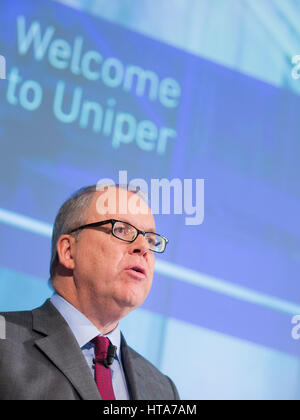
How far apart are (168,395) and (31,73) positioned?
1.62 metres

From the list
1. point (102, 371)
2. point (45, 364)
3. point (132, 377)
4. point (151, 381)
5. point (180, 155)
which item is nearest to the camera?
point (45, 364)

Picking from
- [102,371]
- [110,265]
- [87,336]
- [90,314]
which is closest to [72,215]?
[110,265]

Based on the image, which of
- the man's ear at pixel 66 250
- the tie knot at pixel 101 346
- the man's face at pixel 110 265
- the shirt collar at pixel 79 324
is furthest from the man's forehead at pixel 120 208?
the tie knot at pixel 101 346

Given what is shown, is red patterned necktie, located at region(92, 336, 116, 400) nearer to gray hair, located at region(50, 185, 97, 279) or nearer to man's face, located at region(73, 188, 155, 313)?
man's face, located at region(73, 188, 155, 313)

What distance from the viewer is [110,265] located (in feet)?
7.26

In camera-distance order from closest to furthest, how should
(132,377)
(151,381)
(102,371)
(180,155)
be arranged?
(102,371) → (132,377) → (151,381) → (180,155)

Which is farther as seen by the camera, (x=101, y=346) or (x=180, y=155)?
(x=180, y=155)

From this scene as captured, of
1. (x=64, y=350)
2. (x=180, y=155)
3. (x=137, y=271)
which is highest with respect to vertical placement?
(x=180, y=155)

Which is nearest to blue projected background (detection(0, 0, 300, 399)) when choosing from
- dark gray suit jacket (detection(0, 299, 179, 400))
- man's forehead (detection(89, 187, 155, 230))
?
man's forehead (detection(89, 187, 155, 230))

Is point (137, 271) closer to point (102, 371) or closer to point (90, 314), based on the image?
point (90, 314)

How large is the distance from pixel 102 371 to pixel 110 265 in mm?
396

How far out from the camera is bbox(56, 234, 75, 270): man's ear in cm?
232

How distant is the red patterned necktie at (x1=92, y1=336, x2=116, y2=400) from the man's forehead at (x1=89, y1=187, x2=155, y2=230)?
0.49 metres
